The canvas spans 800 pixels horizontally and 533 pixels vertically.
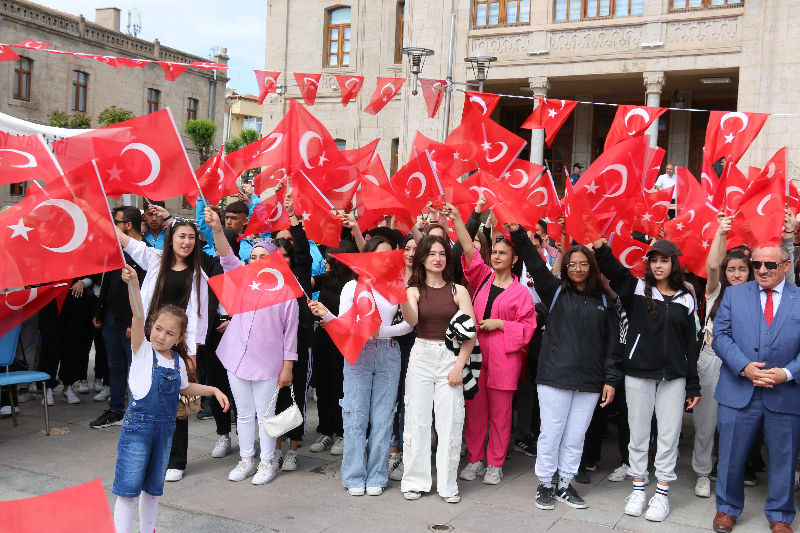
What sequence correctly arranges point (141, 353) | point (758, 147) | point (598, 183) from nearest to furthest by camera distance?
point (141, 353)
point (598, 183)
point (758, 147)

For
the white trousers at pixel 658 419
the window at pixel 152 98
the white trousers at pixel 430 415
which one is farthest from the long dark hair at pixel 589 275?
the window at pixel 152 98

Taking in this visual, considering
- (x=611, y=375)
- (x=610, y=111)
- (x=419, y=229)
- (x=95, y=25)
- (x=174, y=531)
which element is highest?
(x=95, y=25)

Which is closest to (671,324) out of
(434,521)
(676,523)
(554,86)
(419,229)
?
(676,523)

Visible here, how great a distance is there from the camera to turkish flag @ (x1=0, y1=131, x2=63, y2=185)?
220 inches

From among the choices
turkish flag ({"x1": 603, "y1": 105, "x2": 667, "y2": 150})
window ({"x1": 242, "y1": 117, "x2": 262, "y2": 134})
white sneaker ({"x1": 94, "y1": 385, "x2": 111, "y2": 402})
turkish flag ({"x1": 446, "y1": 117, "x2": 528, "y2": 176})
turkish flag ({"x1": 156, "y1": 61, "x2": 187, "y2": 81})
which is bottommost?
white sneaker ({"x1": 94, "y1": 385, "x2": 111, "y2": 402})

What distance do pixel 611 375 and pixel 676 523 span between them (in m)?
1.13

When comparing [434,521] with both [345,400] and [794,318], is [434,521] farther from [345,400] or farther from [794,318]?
[794,318]

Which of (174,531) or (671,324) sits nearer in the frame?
(174,531)

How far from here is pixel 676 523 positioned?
17.2 feet

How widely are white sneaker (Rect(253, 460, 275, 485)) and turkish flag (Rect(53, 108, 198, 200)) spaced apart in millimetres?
2279

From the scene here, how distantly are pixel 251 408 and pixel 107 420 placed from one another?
7.30ft

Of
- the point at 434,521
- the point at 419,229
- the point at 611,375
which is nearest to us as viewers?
the point at 434,521

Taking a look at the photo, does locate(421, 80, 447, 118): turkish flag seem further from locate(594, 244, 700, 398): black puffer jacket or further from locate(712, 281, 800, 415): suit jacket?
locate(712, 281, 800, 415): suit jacket

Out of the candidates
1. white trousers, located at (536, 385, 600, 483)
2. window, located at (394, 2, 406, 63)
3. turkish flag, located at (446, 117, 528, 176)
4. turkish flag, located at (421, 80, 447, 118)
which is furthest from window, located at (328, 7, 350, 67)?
white trousers, located at (536, 385, 600, 483)
